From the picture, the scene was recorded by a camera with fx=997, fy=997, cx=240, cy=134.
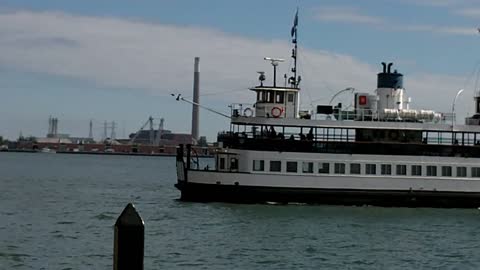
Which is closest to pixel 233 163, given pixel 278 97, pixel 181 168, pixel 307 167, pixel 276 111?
pixel 181 168

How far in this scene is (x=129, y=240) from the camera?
15859 mm

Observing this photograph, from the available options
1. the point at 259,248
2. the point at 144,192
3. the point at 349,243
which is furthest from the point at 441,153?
the point at 144,192

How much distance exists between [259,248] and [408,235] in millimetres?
7930

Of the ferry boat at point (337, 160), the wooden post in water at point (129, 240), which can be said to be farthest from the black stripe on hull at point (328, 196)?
the wooden post in water at point (129, 240)

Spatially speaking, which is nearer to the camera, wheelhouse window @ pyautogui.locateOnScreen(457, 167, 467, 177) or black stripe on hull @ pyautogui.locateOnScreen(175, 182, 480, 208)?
black stripe on hull @ pyautogui.locateOnScreen(175, 182, 480, 208)

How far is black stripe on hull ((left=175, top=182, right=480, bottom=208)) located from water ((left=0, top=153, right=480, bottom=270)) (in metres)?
0.59

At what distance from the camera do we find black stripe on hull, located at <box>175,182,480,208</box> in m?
49.2

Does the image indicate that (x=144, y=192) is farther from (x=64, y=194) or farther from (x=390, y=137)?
(x=390, y=137)

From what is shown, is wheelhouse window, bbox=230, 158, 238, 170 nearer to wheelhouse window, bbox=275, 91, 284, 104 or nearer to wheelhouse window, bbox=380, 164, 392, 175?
wheelhouse window, bbox=275, 91, 284, 104

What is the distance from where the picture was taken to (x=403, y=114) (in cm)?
5234

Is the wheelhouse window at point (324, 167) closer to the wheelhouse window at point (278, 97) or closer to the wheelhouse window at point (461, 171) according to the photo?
the wheelhouse window at point (278, 97)

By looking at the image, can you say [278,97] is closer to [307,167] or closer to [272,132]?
Answer: [272,132]

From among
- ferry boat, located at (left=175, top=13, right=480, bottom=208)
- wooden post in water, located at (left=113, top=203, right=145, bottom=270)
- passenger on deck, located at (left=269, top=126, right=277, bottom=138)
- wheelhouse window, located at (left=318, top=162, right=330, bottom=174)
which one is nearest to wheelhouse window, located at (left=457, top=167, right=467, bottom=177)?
ferry boat, located at (left=175, top=13, right=480, bottom=208)

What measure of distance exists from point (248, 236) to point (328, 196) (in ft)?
39.7
